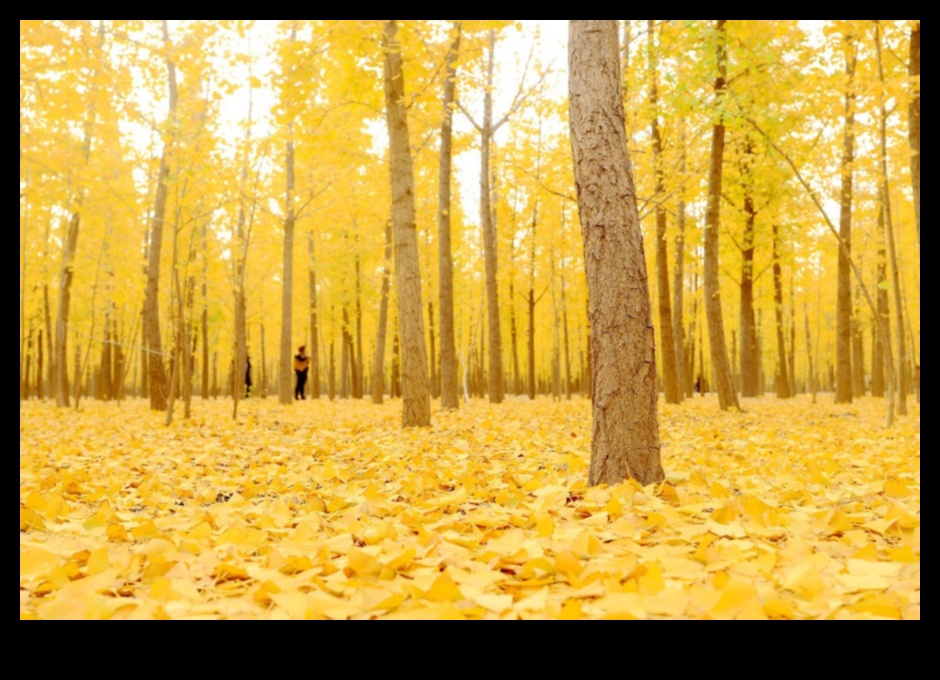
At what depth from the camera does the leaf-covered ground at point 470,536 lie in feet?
5.80

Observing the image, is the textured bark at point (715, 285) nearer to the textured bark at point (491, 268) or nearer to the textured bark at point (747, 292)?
the textured bark at point (747, 292)

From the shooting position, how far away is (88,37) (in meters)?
6.55

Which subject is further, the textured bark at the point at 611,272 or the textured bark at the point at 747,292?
the textured bark at the point at 747,292

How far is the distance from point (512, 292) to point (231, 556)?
18506 mm

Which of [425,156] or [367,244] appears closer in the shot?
[425,156]

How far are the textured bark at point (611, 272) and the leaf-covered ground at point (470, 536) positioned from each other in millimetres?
287

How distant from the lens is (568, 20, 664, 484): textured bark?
11.1ft

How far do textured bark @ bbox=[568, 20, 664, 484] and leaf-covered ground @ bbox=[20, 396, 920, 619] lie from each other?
287mm

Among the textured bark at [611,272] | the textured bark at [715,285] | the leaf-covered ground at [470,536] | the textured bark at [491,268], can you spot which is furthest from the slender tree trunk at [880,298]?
the textured bark at [611,272]

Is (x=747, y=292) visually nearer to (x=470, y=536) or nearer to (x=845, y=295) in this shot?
(x=845, y=295)

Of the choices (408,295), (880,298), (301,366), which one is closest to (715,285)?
(408,295)
